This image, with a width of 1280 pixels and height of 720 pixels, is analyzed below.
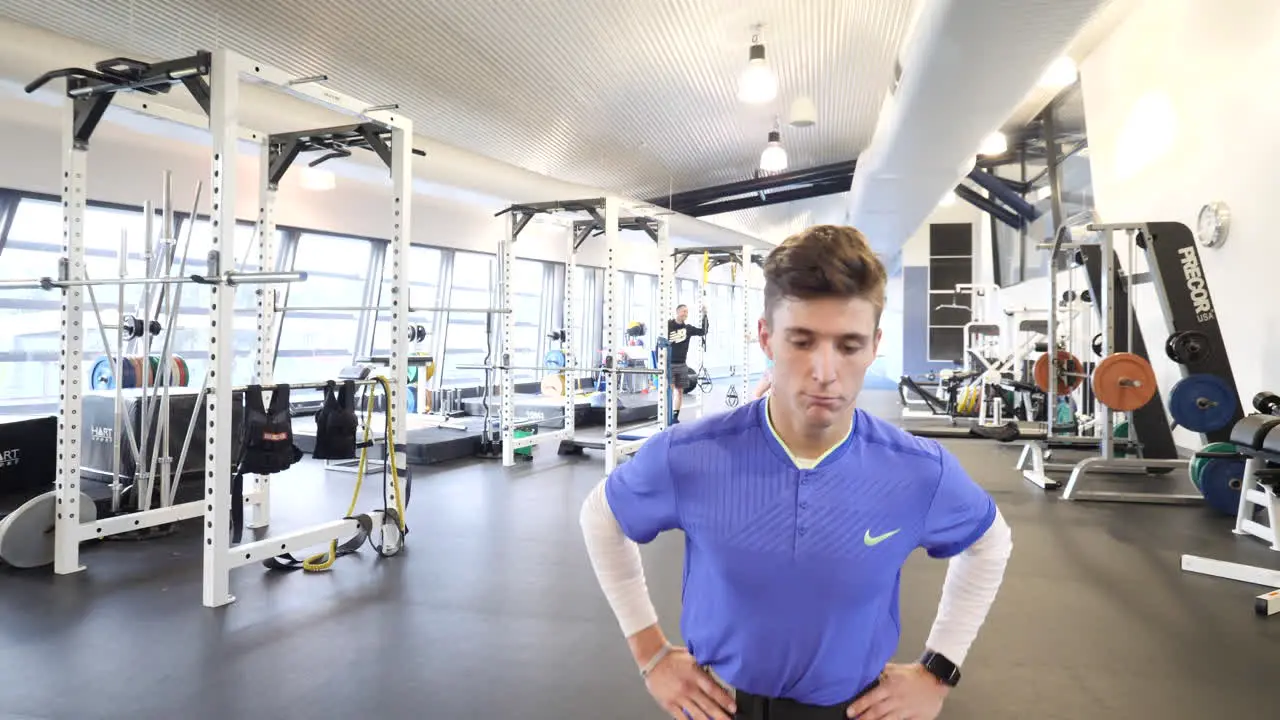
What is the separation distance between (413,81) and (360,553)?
3573 mm

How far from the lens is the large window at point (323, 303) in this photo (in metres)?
8.67

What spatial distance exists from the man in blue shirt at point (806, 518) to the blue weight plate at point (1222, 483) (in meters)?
4.73

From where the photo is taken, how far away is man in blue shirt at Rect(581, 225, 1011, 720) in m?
0.91

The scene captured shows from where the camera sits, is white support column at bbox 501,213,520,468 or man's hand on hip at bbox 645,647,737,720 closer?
man's hand on hip at bbox 645,647,737,720

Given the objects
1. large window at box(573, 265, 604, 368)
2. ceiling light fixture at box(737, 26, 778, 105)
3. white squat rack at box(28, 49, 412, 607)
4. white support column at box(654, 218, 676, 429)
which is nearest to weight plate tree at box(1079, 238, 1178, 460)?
ceiling light fixture at box(737, 26, 778, 105)

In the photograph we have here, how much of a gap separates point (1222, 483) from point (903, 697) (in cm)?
487

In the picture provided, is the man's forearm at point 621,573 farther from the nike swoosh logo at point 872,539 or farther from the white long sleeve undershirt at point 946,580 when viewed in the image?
the nike swoosh logo at point 872,539

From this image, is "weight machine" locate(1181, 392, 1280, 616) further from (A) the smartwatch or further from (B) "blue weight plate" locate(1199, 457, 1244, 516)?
(A) the smartwatch

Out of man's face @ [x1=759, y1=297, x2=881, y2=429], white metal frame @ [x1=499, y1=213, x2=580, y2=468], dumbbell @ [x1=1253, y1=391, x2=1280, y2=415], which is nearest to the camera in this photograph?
man's face @ [x1=759, y1=297, x2=881, y2=429]

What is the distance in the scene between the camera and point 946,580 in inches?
41.6

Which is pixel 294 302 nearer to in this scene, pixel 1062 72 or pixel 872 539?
pixel 1062 72

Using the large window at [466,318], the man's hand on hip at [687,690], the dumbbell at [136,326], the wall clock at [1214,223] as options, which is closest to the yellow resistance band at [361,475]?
the dumbbell at [136,326]

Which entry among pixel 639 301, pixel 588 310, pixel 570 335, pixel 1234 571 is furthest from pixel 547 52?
pixel 639 301

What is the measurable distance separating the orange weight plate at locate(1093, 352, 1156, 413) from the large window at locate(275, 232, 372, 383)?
7.67m
